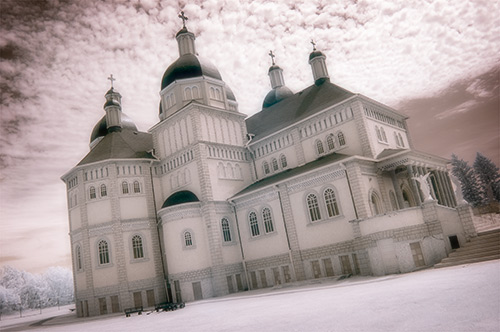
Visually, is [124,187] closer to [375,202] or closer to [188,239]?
[188,239]

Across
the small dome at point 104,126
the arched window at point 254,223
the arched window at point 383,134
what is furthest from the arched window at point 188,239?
the small dome at point 104,126

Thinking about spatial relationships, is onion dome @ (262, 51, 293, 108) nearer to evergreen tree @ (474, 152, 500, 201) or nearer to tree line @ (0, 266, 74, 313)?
evergreen tree @ (474, 152, 500, 201)

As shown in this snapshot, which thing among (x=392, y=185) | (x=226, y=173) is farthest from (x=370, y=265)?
(x=226, y=173)

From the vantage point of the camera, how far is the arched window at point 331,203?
26.3 metres

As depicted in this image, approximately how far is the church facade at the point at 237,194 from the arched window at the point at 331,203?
0.07 metres

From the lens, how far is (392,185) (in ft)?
95.6

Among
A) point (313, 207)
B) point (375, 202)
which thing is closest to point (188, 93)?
point (313, 207)

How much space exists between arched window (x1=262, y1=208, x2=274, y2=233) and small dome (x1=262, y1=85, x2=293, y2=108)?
63.9 feet

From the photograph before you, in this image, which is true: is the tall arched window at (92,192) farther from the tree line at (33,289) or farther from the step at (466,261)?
the tree line at (33,289)

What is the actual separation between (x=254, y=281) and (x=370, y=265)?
11988mm

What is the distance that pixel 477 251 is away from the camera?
1916 centimetres

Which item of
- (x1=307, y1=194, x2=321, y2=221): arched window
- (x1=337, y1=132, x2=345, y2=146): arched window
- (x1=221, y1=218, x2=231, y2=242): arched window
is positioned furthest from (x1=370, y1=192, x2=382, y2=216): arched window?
(x1=221, y1=218, x2=231, y2=242): arched window

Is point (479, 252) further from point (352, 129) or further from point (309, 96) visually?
point (309, 96)

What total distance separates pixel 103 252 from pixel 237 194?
13479 mm
